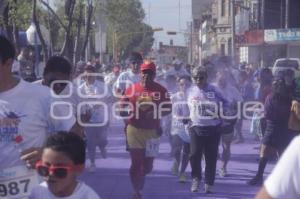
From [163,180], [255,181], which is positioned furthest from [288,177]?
[163,180]

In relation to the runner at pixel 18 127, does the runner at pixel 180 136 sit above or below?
below

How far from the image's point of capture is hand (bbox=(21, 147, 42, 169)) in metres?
4.62

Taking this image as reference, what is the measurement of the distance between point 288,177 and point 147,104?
712 centimetres

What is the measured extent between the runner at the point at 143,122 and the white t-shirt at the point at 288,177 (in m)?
7.05

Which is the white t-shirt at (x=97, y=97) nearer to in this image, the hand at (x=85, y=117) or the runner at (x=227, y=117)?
the runner at (x=227, y=117)

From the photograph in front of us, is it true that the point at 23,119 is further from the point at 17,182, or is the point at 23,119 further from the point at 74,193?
the point at 74,193

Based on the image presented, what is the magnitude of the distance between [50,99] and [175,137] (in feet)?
24.6

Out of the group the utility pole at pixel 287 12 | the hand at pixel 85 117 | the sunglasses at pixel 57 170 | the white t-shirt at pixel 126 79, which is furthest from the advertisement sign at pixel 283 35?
the sunglasses at pixel 57 170

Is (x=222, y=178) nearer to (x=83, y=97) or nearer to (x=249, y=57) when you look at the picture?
(x=83, y=97)

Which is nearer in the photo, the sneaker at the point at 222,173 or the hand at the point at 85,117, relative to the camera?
the hand at the point at 85,117

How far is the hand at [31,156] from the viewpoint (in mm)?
4621

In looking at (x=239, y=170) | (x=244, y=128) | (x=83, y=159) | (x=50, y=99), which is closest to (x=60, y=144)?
(x=83, y=159)

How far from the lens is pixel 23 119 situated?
482 centimetres

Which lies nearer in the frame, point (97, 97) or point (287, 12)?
point (97, 97)
